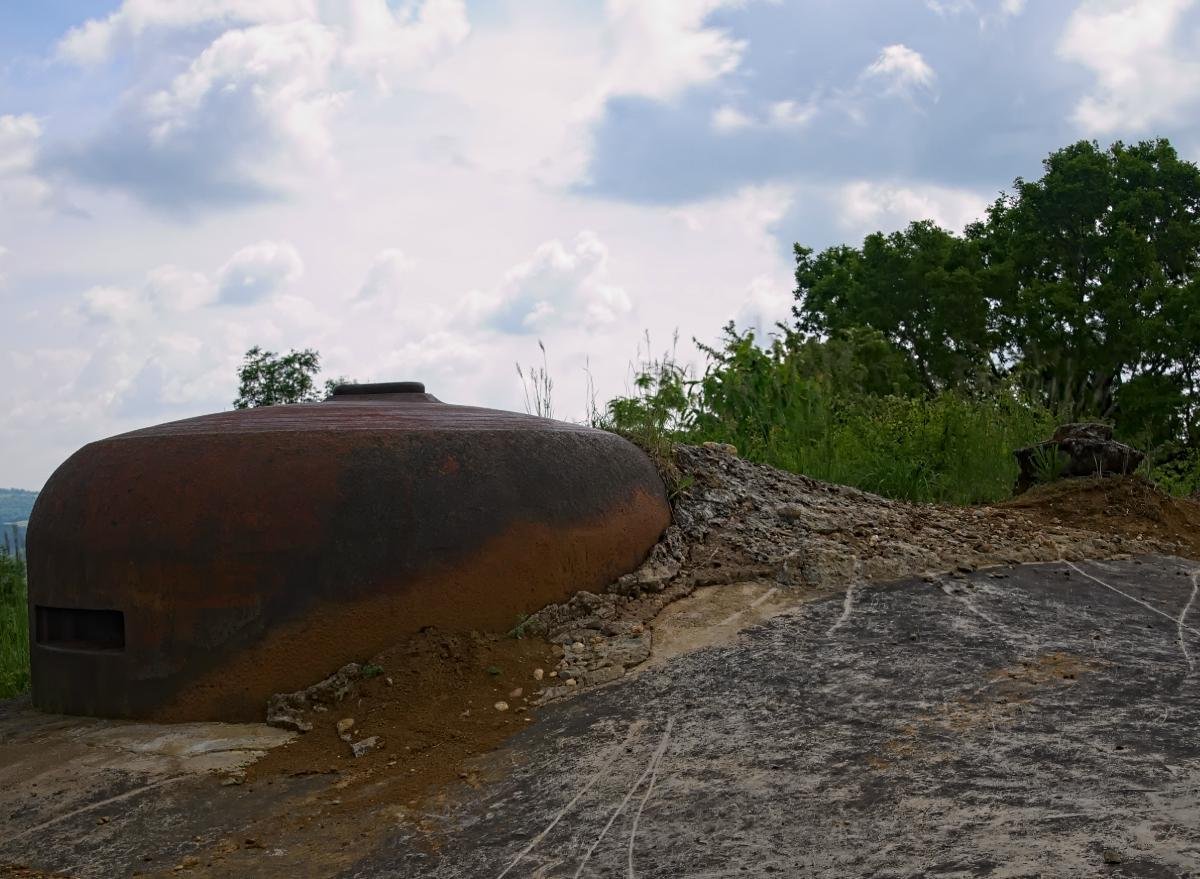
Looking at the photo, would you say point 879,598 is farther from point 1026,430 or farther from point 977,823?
point 1026,430

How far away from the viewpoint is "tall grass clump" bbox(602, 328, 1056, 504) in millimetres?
8070

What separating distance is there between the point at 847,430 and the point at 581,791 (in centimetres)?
552

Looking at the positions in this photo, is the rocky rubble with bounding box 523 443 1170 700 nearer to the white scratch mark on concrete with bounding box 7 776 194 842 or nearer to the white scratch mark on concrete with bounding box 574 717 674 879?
the white scratch mark on concrete with bounding box 574 717 674 879

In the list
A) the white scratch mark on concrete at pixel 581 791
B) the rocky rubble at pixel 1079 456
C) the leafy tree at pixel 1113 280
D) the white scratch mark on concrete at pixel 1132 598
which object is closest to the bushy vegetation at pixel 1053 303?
the leafy tree at pixel 1113 280

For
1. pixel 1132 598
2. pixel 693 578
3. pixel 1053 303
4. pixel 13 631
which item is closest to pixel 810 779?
pixel 693 578

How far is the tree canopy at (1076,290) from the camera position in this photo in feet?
59.5

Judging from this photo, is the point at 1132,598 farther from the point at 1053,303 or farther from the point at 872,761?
the point at 1053,303

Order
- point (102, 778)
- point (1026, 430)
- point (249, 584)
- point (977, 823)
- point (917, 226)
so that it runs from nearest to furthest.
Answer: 1. point (977, 823)
2. point (102, 778)
3. point (249, 584)
4. point (1026, 430)
5. point (917, 226)

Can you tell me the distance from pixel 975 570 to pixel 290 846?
3.18 meters

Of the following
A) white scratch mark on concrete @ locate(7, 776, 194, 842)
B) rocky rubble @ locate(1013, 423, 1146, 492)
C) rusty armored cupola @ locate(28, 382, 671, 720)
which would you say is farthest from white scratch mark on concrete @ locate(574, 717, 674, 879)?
rocky rubble @ locate(1013, 423, 1146, 492)

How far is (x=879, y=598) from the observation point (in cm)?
478

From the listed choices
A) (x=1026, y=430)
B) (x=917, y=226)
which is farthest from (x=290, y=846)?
(x=917, y=226)

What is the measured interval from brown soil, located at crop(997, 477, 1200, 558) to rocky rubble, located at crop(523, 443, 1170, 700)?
32 cm

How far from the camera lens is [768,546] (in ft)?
17.3
